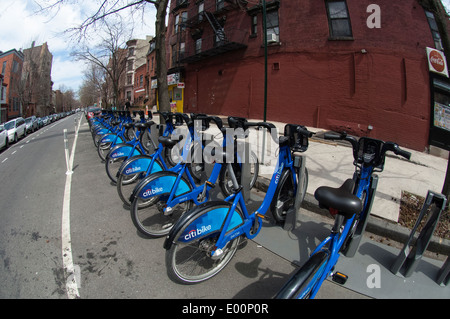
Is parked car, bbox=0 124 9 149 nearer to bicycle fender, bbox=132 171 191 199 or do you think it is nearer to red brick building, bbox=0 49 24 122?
bicycle fender, bbox=132 171 191 199

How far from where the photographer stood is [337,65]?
11.2m

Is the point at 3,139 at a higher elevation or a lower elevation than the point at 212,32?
lower

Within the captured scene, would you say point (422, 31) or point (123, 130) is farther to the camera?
point (422, 31)

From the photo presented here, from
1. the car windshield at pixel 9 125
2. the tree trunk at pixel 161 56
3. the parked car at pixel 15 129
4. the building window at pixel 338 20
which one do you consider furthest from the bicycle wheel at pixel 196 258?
the car windshield at pixel 9 125

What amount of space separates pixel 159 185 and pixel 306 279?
7.06 ft

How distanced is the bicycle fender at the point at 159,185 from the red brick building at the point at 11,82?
42735mm

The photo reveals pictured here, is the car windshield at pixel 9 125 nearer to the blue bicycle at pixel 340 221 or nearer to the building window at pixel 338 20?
the blue bicycle at pixel 340 221

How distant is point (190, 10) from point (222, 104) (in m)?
10.1

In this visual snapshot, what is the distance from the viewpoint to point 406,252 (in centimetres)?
251

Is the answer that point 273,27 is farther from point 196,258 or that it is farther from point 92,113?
point 92,113

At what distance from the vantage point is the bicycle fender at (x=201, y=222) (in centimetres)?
217

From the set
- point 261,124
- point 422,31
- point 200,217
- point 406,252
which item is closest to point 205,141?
point 261,124

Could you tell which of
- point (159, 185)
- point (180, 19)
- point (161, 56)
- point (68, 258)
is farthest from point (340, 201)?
point (180, 19)

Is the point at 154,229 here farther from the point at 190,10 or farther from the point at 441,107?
the point at 190,10
